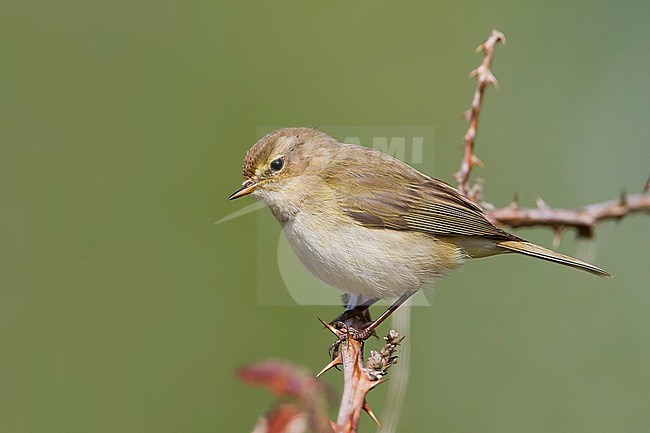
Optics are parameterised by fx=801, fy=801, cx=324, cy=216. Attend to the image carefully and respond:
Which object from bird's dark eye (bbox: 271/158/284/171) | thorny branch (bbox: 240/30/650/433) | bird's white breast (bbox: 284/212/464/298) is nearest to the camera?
thorny branch (bbox: 240/30/650/433)

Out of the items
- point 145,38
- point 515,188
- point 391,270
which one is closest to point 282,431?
point 391,270

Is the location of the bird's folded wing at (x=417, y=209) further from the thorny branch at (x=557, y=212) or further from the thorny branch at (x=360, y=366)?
the thorny branch at (x=557, y=212)

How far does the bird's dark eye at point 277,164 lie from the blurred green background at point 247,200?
1.78m

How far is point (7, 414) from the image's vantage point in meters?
5.93

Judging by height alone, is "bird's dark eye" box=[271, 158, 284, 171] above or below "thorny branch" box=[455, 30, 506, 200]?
below

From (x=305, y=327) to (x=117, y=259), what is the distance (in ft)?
5.93

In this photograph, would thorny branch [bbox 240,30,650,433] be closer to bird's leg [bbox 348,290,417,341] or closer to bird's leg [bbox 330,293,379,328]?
bird's leg [bbox 348,290,417,341]

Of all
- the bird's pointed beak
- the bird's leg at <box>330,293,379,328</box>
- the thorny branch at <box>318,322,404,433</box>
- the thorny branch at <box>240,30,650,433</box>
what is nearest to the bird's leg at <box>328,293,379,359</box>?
the bird's leg at <box>330,293,379,328</box>

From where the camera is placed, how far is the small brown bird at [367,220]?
377 cm

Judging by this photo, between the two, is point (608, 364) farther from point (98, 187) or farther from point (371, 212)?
point (98, 187)

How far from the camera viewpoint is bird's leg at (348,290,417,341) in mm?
3318

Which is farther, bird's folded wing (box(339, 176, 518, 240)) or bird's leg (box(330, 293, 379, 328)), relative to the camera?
Answer: bird's folded wing (box(339, 176, 518, 240))

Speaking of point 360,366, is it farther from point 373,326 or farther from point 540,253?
point 540,253

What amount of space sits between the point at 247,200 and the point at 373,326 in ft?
6.07
